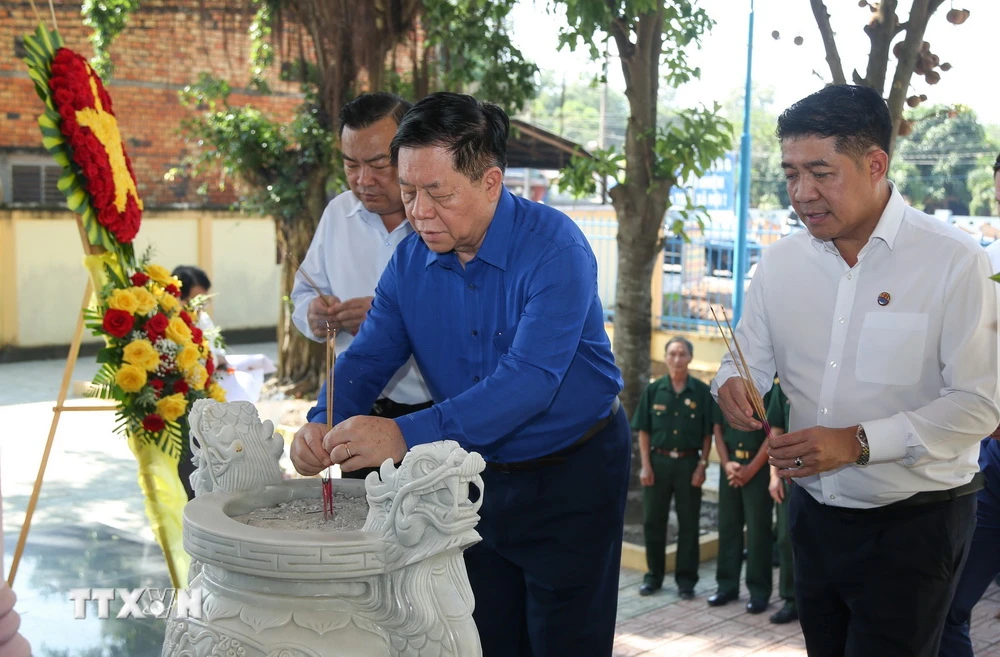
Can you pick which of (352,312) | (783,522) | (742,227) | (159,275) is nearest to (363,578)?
(352,312)

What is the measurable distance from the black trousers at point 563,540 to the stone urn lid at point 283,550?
0.65 m

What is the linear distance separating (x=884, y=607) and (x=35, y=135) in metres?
13.1

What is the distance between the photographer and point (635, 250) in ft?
19.7

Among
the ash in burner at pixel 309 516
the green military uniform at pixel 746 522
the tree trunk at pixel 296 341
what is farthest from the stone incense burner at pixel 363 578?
the tree trunk at pixel 296 341

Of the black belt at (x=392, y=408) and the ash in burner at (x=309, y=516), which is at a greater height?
the black belt at (x=392, y=408)

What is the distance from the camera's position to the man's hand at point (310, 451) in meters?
1.98

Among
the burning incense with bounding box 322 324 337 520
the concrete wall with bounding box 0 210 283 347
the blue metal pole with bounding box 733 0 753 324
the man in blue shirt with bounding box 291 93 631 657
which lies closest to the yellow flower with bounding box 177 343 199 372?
the man in blue shirt with bounding box 291 93 631 657

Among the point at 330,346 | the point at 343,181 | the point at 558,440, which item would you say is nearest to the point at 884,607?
the point at 558,440

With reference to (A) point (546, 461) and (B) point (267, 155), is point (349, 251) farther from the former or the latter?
(B) point (267, 155)

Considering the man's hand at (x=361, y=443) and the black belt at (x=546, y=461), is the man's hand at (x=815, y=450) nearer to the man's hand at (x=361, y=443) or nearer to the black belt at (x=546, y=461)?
the black belt at (x=546, y=461)

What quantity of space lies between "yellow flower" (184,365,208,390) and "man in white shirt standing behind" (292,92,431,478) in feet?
2.58

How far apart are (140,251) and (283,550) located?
1156cm

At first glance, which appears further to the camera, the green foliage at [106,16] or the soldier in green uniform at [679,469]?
A: the green foliage at [106,16]

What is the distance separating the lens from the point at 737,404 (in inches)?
94.9
